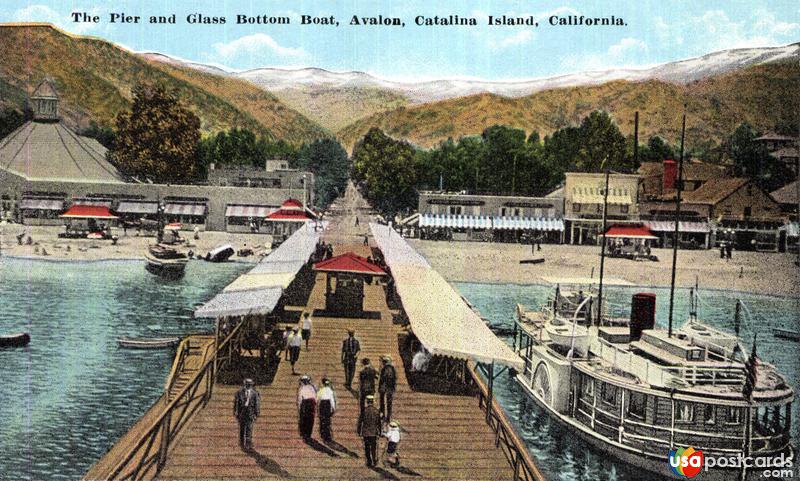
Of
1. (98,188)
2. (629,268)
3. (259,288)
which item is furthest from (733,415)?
(98,188)

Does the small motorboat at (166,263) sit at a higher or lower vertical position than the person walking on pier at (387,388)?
lower

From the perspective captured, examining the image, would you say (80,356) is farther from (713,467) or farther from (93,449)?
(713,467)

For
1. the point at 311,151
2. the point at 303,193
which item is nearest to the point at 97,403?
the point at 303,193

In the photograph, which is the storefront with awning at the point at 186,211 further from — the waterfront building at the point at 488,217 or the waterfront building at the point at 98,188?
the waterfront building at the point at 488,217

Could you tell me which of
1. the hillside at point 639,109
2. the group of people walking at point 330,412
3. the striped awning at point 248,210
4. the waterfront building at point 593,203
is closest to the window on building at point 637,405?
the group of people walking at point 330,412

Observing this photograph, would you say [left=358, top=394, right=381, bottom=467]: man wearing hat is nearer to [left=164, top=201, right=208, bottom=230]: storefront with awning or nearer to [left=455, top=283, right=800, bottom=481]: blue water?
[left=455, top=283, right=800, bottom=481]: blue water
